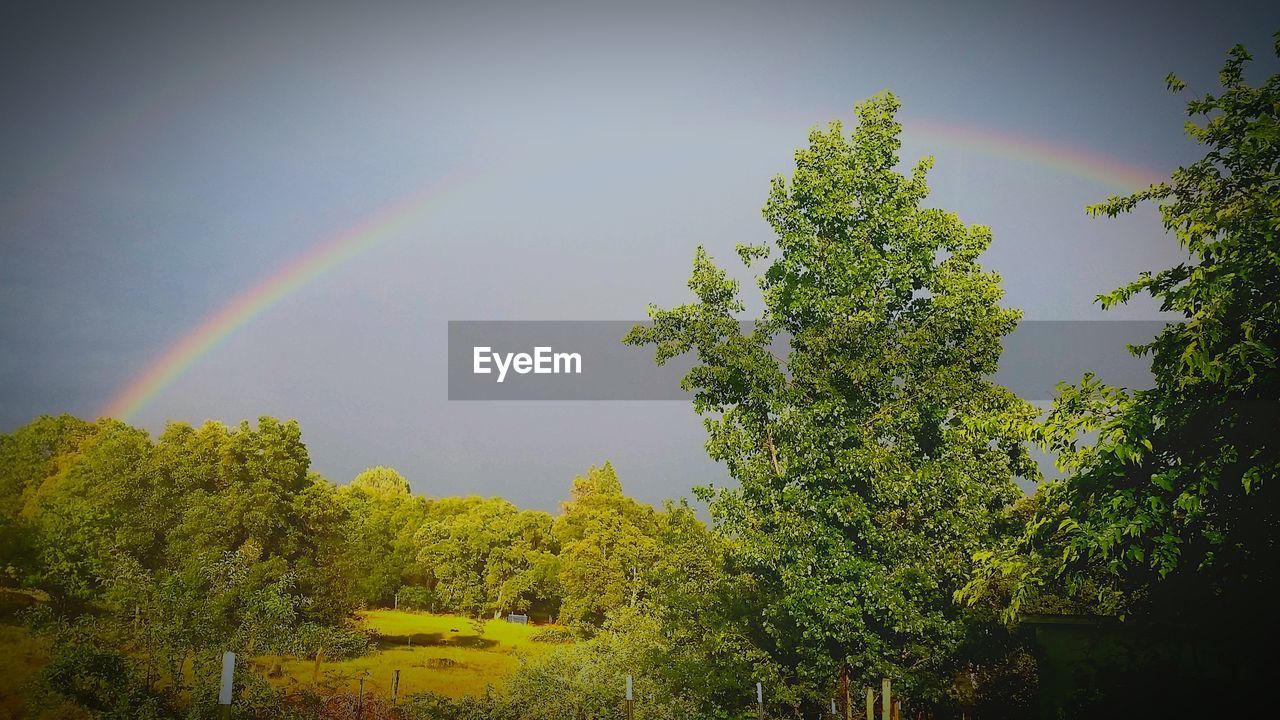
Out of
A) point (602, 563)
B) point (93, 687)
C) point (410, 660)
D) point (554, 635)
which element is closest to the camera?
point (93, 687)

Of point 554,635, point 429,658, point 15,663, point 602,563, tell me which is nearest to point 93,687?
point 15,663

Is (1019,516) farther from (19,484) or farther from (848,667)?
(19,484)

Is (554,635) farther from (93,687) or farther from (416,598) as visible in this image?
(93,687)

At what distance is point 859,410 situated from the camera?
58.4ft

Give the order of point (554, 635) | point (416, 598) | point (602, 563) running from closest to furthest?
point (554, 635)
point (602, 563)
point (416, 598)

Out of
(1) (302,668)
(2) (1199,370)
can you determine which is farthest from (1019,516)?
(1) (302,668)

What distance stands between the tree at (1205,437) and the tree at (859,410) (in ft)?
20.7

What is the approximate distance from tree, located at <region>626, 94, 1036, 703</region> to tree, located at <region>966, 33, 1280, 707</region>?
A: 249 inches

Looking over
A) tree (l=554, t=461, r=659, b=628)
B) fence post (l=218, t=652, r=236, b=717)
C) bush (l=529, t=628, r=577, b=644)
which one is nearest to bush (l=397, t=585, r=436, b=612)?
tree (l=554, t=461, r=659, b=628)

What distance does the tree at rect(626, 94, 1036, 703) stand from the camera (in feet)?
55.4

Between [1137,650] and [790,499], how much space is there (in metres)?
7.68

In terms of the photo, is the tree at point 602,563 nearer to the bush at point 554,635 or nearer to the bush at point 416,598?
the bush at point 554,635

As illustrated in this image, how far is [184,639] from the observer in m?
18.4

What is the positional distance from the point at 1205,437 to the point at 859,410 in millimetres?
8362
